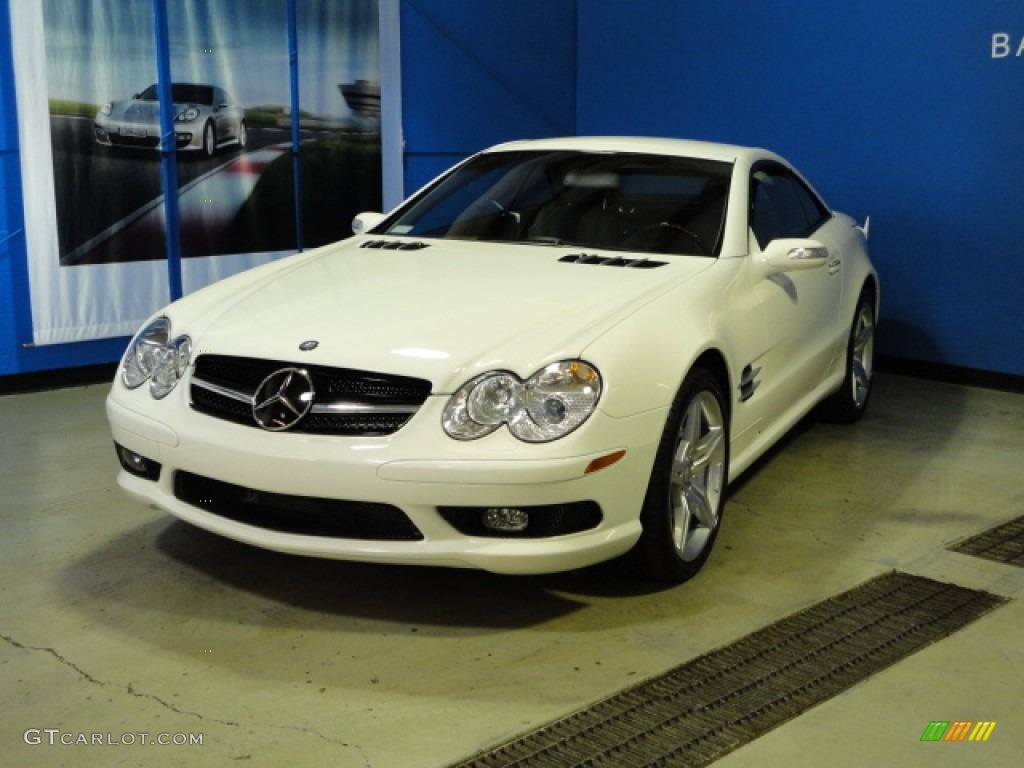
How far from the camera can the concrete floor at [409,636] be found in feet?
8.72

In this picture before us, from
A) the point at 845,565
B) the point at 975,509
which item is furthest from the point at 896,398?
the point at 845,565

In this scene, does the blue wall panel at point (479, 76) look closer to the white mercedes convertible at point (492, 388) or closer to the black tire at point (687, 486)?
the white mercedes convertible at point (492, 388)

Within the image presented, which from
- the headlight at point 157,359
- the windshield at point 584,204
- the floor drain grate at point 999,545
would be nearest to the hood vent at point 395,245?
the windshield at point 584,204

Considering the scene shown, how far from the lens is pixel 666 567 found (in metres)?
3.43

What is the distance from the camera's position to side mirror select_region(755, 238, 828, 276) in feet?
13.3

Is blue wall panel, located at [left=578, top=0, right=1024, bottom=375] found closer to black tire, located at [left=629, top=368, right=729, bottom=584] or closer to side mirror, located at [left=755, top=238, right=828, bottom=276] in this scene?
side mirror, located at [left=755, top=238, right=828, bottom=276]

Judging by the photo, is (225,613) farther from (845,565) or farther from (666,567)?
(845,565)

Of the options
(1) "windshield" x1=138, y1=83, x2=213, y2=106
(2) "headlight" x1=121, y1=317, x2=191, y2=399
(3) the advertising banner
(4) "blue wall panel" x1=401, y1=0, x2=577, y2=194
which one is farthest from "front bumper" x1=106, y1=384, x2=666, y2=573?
(4) "blue wall panel" x1=401, y1=0, x2=577, y2=194

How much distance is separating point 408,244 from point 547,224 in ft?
1.63

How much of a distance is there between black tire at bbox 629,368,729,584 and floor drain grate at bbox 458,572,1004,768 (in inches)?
13.6

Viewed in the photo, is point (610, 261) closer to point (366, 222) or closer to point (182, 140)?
point (366, 222)

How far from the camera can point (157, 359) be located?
3486 mm

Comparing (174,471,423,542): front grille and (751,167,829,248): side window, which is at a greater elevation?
(751,167,829,248): side window

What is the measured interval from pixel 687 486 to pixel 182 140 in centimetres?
409
